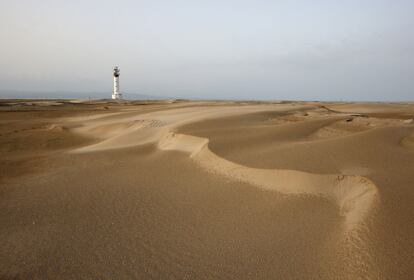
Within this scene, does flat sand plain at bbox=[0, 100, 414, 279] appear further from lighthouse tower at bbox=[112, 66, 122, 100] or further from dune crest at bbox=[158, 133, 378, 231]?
lighthouse tower at bbox=[112, 66, 122, 100]

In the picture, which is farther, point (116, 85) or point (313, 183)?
point (116, 85)

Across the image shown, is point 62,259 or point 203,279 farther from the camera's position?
point 62,259

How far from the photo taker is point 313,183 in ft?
16.5

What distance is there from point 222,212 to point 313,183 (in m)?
1.54

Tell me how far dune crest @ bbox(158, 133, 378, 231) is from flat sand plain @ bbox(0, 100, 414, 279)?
20 mm

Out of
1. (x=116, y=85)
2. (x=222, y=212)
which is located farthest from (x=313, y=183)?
(x=116, y=85)

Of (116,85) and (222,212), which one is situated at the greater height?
(116,85)

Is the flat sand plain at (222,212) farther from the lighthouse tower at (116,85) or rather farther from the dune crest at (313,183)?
the lighthouse tower at (116,85)

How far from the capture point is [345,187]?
4.73m

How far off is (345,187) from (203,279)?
105 inches

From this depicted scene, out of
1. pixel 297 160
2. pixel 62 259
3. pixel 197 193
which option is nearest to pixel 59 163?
pixel 197 193

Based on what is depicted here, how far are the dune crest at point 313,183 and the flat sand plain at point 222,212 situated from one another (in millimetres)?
20

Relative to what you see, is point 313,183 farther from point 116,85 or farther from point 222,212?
point 116,85

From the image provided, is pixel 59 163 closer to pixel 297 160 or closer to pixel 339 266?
pixel 297 160
